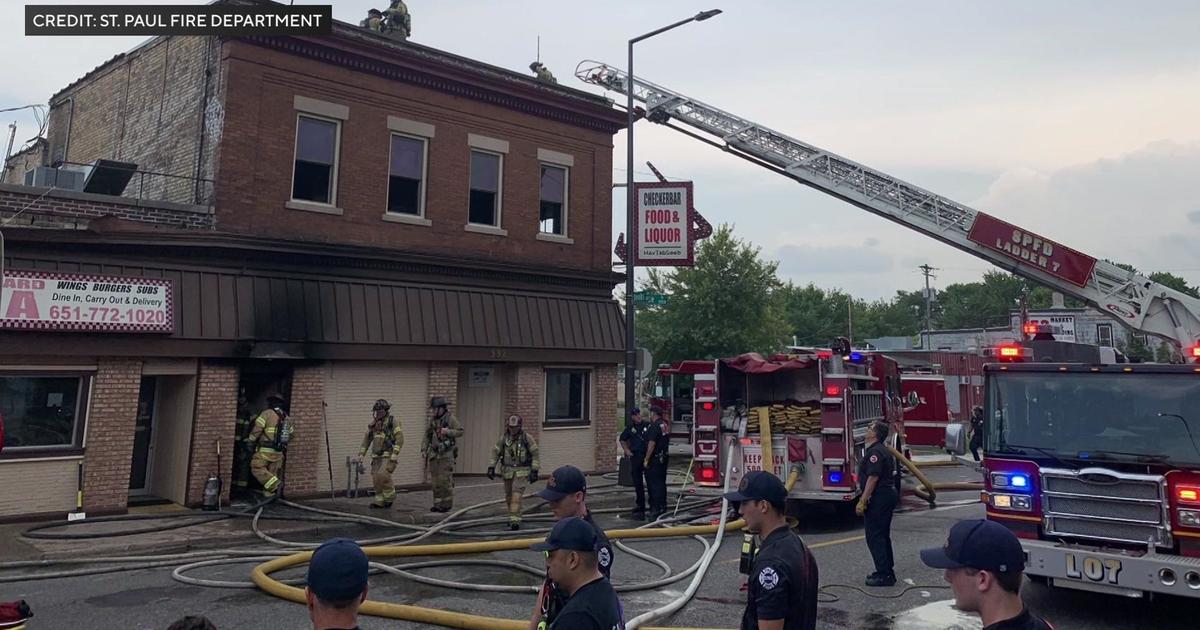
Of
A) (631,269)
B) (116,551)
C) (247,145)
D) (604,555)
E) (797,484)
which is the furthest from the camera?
(631,269)

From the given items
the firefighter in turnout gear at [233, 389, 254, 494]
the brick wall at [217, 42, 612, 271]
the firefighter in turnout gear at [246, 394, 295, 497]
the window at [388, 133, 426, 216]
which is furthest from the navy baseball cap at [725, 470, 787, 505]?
the window at [388, 133, 426, 216]

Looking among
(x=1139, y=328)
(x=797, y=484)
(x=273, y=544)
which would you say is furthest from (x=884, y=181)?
(x=273, y=544)

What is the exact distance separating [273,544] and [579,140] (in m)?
11.5

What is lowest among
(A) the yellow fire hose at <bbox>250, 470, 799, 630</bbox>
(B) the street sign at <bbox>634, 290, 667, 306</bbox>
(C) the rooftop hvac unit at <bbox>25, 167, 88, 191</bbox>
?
(A) the yellow fire hose at <bbox>250, 470, 799, 630</bbox>

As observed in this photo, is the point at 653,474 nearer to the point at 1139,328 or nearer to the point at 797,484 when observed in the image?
the point at 797,484

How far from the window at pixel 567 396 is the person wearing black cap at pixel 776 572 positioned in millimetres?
12917

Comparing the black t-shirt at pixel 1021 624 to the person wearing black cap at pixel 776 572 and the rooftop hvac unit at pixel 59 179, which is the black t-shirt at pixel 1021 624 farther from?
the rooftop hvac unit at pixel 59 179

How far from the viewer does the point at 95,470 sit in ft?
37.6

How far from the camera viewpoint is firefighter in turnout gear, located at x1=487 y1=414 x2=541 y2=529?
37.0ft

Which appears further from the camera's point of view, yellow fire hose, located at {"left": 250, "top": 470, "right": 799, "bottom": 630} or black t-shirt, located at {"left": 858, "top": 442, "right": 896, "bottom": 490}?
black t-shirt, located at {"left": 858, "top": 442, "right": 896, "bottom": 490}

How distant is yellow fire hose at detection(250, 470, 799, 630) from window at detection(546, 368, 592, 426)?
662 cm

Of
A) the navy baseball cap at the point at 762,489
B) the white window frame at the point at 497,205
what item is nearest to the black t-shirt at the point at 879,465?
the navy baseball cap at the point at 762,489

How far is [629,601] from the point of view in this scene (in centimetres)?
750

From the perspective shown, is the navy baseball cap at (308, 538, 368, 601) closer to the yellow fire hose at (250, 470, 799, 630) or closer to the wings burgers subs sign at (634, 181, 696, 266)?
the yellow fire hose at (250, 470, 799, 630)
